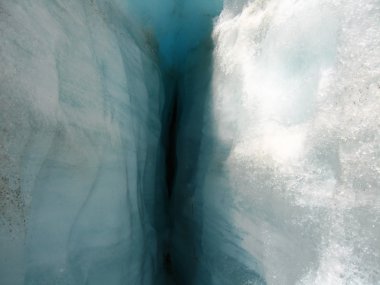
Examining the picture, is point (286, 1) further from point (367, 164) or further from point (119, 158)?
point (119, 158)

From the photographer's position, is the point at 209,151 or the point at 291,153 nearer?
the point at 291,153

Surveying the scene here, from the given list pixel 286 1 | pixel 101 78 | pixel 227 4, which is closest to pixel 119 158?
pixel 101 78

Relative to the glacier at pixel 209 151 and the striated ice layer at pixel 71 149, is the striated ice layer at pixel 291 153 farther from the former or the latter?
the striated ice layer at pixel 71 149

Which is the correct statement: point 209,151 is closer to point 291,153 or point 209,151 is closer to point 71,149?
point 291,153

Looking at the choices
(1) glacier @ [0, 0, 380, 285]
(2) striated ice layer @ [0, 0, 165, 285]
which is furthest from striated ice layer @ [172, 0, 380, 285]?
(2) striated ice layer @ [0, 0, 165, 285]

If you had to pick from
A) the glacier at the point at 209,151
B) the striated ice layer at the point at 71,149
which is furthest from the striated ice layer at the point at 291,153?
the striated ice layer at the point at 71,149

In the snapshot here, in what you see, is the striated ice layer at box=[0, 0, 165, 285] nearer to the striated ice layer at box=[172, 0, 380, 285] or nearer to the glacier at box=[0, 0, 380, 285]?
the glacier at box=[0, 0, 380, 285]

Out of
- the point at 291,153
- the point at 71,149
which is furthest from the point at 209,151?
the point at 71,149
